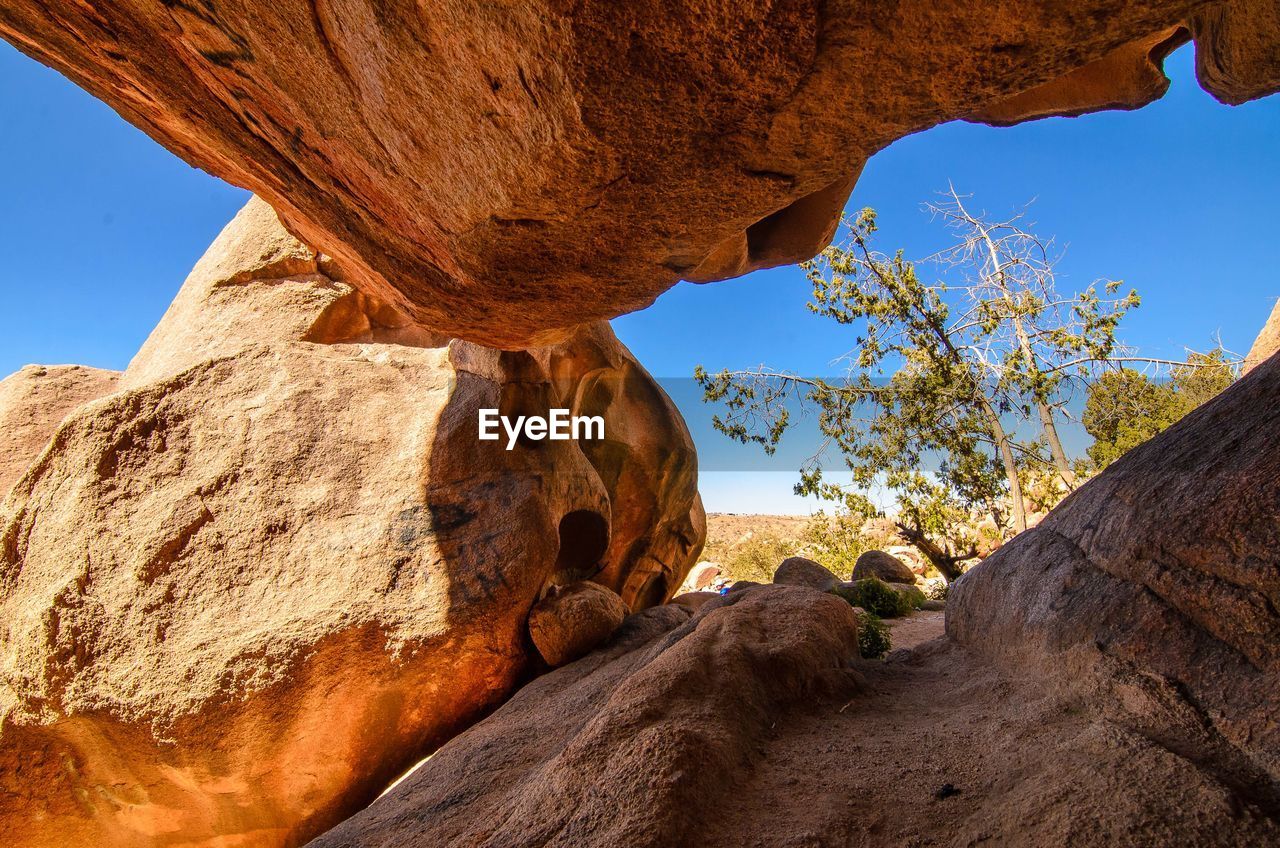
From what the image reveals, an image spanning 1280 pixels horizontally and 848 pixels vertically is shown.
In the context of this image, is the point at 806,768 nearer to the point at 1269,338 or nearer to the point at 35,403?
the point at 1269,338

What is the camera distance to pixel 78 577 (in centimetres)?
584

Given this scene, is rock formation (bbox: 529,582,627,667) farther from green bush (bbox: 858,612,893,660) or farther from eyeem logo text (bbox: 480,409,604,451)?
green bush (bbox: 858,612,893,660)

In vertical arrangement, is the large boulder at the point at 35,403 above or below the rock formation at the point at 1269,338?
above

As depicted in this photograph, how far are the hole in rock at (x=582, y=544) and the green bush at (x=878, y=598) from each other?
13.5ft

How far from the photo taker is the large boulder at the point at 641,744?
2643mm

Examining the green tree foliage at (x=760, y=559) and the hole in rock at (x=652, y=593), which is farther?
the green tree foliage at (x=760, y=559)

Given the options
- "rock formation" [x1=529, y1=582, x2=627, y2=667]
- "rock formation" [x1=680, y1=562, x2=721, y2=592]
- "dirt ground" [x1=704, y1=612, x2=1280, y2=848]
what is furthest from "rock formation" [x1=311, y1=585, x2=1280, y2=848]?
"rock formation" [x1=680, y1=562, x2=721, y2=592]

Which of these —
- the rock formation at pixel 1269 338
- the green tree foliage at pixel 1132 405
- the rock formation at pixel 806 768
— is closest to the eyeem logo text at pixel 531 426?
the rock formation at pixel 806 768

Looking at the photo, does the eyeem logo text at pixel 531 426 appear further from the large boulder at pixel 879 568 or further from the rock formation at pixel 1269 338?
the large boulder at pixel 879 568

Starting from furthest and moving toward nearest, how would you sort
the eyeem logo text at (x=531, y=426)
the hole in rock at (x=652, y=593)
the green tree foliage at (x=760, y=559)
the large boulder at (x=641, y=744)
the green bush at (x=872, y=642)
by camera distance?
the green tree foliage at (x=760, y=559), the hole in rock at (x=652, y=593), the eyeem logo text at (x=531, y=426), the green bush at (x=872, y=642), the large boulder at (x=641, y=744)

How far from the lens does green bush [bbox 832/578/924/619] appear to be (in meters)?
10.2

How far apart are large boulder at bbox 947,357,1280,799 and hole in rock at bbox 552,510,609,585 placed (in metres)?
5.62

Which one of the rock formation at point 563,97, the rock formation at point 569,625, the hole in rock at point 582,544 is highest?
Answer: the rock formation at point 563,97

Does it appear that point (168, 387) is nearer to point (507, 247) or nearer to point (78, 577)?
point (78, 577)
